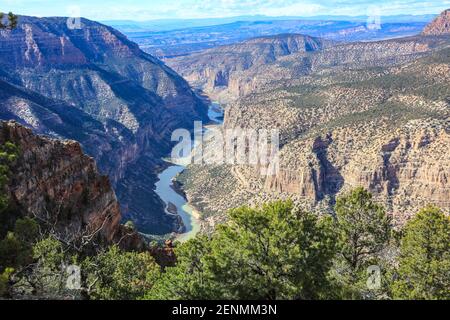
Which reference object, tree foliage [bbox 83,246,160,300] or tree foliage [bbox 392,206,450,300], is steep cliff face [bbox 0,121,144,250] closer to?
tree foliage [bbox 83,246,160,300]

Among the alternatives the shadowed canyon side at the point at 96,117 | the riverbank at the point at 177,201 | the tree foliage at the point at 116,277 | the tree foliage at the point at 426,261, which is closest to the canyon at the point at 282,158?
the shadowed canyon side at the point at 96,117

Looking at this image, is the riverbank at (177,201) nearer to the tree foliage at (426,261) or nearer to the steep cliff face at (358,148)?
the steep cliff face at (358,148)

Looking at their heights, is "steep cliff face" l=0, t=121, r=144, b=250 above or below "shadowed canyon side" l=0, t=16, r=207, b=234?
above

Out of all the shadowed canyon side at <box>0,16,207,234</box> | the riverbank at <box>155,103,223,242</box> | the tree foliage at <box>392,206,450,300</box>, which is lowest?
the riverbank at <box>155,103,223,242</box>

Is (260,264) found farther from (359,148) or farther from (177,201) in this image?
(177,201)

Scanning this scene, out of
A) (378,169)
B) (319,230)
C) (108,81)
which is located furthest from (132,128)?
(319,230)

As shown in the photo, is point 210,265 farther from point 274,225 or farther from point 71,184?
point 71,184

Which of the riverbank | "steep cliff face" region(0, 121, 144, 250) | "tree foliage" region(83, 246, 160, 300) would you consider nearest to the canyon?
"steep cliff face" region(0, 121, 144, 250)
